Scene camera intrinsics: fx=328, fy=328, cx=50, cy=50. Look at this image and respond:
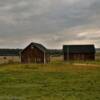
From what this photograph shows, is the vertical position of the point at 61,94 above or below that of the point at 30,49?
below

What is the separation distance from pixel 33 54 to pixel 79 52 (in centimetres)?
2315

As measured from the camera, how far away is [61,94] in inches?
883

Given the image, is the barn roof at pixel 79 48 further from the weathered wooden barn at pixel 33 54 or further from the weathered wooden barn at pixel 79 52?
the weathered wooden barn at pixel 33 54

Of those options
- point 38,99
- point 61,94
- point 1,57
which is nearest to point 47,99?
point 38,99

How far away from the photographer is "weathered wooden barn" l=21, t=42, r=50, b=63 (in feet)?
285

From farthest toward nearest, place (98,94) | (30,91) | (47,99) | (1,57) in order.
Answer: (1,57) < (30,91) < (98,94) < (47,99)

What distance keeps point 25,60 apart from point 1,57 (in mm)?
18194

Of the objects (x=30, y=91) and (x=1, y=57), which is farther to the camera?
(x=1, y=57)

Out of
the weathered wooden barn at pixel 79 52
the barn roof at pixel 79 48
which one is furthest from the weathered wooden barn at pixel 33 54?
the barn roof at pixel 79 48

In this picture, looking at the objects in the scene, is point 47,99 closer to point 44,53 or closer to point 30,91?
point 30,91

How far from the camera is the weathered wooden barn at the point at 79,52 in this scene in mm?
104906

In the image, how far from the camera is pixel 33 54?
87375mm

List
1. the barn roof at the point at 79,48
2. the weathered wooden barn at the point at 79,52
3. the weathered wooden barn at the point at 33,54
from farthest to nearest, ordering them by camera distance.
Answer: the barn roof at the point at 79,48 < the weathered wooden barn at the point at 79,52 < the weathered wooden barn at the point at 33,54

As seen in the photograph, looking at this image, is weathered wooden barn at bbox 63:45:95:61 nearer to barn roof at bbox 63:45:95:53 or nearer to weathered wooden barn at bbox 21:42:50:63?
barn roof at bbox 63:45:95:53
